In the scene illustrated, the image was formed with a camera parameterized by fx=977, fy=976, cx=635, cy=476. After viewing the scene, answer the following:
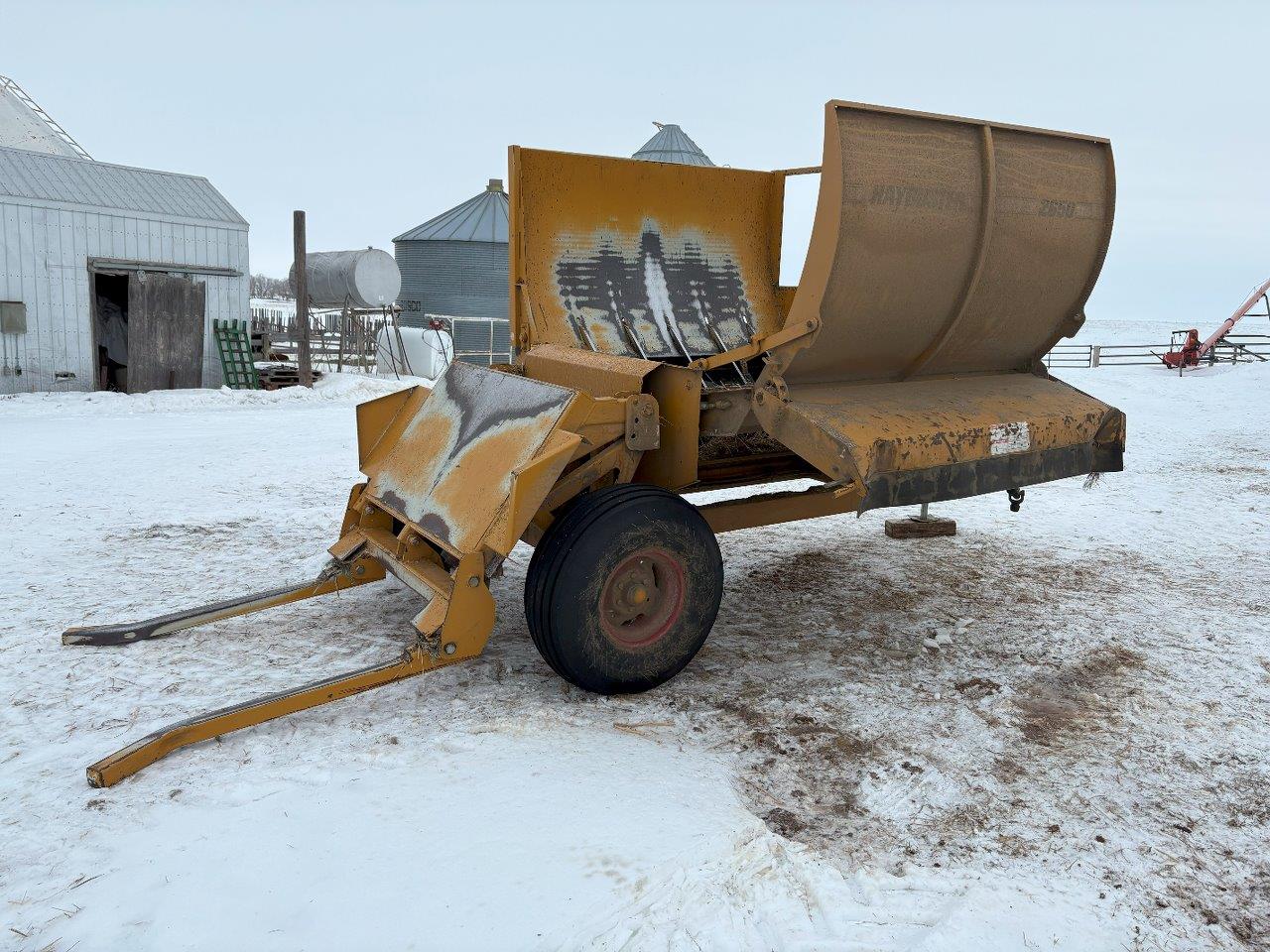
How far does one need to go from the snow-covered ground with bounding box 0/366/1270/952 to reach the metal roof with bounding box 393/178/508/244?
18.8 meters

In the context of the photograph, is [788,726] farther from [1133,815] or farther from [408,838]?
[408,838]

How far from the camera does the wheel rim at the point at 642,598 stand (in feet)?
12.7

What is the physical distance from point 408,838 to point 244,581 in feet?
9.85

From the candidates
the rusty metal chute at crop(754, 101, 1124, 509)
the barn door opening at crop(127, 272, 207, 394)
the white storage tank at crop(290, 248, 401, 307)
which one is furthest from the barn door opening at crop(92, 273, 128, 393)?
the rusty metal chute at crop(754, 101, 1124, 509)

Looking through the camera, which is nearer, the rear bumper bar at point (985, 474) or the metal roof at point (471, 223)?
the rear bumper bar at point (985, 474)

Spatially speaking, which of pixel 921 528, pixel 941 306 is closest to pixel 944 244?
pixel 941 306

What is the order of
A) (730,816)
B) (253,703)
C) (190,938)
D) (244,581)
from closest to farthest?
1. (190,938)
2. (730,816)
3. (253,703)
4. (244,581)

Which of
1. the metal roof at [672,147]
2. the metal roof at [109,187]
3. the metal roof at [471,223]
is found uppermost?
the metal roof at [672,147]

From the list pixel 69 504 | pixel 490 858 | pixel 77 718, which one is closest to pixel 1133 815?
pixel 490 858

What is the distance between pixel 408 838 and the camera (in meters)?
2.91

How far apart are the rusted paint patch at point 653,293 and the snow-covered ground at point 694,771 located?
146 centimetres

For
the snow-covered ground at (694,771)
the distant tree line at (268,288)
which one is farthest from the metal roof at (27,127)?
the distant tree line at (268,288)

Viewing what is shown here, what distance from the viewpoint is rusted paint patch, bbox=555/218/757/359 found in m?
5.82

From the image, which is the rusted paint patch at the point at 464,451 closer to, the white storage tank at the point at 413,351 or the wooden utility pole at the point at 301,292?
the wooden utility pole at the point at 301,292
